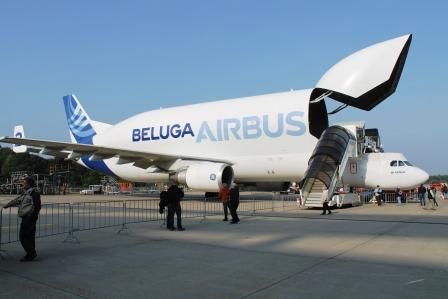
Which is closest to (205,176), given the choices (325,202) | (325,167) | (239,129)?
(239,129)

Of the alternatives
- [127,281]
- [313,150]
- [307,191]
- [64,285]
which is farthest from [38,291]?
[313,150]

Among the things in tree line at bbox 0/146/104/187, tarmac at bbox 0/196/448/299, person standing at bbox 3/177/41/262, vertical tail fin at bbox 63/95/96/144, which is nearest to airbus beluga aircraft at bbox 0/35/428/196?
vertical tail fin at bbox 63/95/96/144

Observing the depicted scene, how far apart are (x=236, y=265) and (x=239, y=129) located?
1626cm

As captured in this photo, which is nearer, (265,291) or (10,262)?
(265,291)

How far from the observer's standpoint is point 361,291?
520cm

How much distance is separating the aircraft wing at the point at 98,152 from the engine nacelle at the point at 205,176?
4.82 ft

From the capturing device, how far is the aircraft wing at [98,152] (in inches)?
824

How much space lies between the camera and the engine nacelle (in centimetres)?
2061

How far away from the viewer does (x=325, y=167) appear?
19.4m

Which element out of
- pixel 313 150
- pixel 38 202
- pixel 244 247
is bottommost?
pixel 244 247

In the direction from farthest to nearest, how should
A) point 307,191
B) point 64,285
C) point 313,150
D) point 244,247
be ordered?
point 313,150 → point 307,191 → point 244,247 → point 64,285

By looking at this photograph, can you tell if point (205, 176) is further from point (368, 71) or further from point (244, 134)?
point (368, 71)

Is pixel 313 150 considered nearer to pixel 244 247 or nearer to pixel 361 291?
pixel 244 247

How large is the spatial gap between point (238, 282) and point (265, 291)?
0.55m
